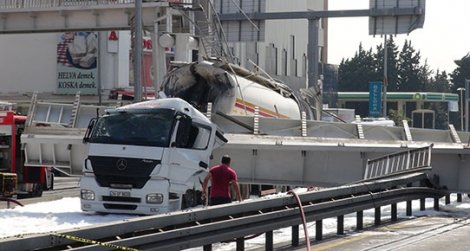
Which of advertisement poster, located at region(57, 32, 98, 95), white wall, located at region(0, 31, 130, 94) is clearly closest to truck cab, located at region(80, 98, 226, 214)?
advertisement poster, located at region(57, 32, 98, 95)

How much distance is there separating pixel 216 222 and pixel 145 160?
587cm

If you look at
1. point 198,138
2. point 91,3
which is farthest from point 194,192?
point 91,3

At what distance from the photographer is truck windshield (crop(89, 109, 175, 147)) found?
60.6ft

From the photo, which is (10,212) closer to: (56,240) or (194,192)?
(194,192)

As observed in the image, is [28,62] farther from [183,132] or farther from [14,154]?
[183,132]

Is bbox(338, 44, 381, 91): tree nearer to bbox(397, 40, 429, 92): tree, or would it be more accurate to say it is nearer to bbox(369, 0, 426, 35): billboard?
bbox(397, 40, 429, 92): tree

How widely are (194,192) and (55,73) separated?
49.9 m

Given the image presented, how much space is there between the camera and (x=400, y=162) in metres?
21.8

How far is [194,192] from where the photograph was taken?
1902 centimetres

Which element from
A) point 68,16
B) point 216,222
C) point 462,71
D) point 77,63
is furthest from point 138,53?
point 462,71

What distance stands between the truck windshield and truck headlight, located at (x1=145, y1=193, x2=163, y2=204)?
112cm

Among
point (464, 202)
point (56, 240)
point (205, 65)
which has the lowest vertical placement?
point (464, 202)

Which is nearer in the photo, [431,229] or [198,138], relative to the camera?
[431,229]

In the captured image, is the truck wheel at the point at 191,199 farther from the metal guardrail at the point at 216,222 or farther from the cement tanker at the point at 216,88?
the cement tanker at the point at 216,88
